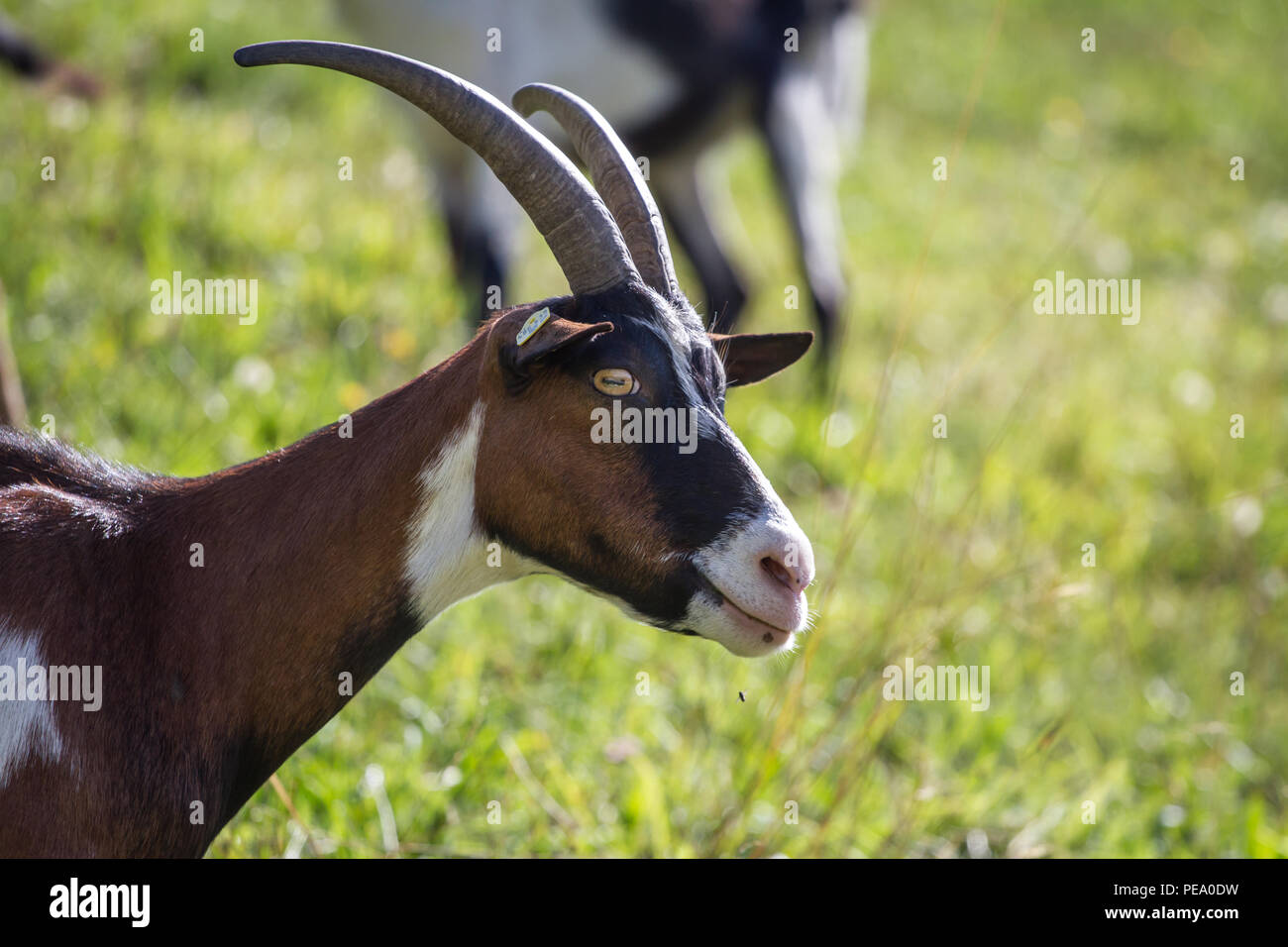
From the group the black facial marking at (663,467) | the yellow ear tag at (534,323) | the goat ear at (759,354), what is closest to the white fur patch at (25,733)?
the black facial marking at (663,467)

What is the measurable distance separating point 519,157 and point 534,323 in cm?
36

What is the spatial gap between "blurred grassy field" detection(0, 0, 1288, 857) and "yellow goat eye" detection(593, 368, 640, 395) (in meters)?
1.18

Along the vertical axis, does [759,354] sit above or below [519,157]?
below

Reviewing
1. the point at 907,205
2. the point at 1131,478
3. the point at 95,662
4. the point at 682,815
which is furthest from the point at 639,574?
the point at 907,205

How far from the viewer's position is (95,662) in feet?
6.81

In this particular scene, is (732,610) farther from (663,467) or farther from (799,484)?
(799,484)

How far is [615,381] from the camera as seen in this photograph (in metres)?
2.12

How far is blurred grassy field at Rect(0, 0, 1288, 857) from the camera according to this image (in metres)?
3.45

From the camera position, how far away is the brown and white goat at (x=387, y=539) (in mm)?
2080

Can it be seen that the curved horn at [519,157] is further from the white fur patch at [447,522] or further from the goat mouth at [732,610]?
the goat mouth at [732,610]

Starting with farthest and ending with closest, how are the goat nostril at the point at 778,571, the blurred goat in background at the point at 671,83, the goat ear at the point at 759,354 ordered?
the blurred goat in background at the point at 671,83
the goat ear at the point at 759,354
the goat nostril at the point at 778,571

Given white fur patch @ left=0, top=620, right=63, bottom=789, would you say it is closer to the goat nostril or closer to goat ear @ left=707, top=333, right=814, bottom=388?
the goat nostril

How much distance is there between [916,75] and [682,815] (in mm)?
10755

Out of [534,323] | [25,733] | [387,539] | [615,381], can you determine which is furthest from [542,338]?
[25,733]
